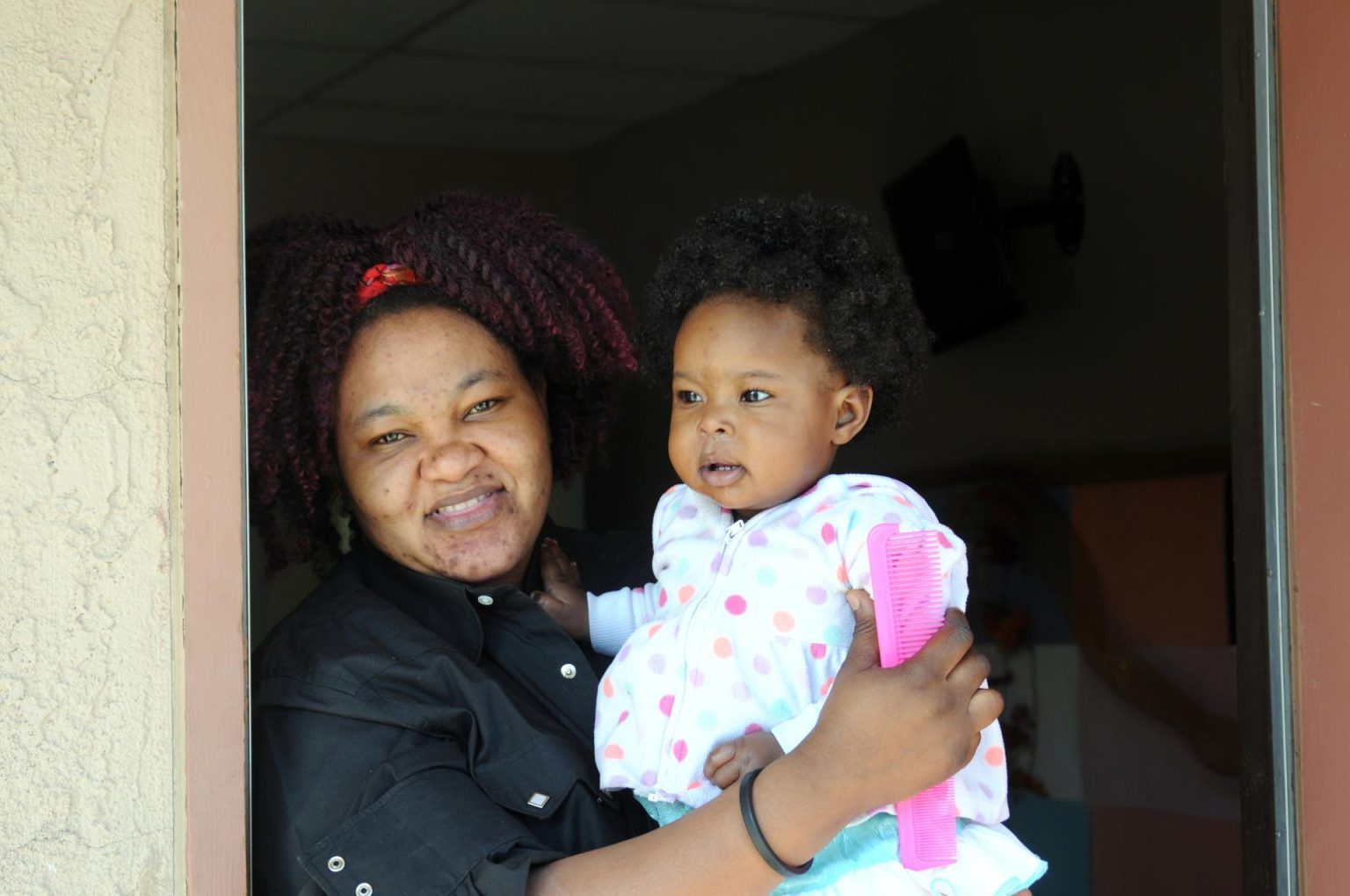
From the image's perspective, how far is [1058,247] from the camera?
426cm

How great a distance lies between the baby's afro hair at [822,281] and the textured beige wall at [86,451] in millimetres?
671

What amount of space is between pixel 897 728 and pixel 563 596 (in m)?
0.79

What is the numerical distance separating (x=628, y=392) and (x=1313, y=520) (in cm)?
359

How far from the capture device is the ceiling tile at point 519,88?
14.8ft

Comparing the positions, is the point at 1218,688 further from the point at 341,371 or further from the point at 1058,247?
the point at 341,371

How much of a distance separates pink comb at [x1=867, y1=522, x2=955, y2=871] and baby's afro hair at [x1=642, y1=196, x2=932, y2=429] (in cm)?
34

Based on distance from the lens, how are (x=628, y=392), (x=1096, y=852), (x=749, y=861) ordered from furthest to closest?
(x=628, y=392) → (x=1096, y=852) → (x=749, y=861)

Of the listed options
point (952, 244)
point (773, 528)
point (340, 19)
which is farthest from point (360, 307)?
point (952, 244)

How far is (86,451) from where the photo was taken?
1556 millimetres

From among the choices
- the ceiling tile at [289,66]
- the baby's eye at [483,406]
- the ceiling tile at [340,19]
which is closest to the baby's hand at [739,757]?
the baby's eye at [483,406]

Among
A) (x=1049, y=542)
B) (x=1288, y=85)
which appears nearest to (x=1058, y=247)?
(x=1049, y=542)

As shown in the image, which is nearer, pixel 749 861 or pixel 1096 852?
pixel 749 861

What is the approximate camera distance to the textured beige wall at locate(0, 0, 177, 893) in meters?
1.52

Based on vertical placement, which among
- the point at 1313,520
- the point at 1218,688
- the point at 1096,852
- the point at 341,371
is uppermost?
the point at 341,371
